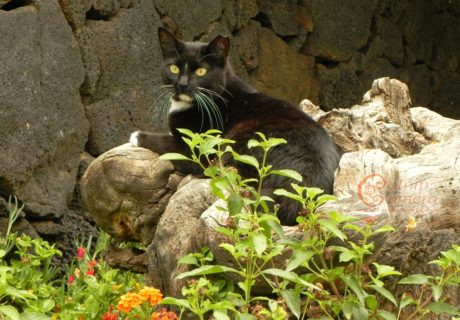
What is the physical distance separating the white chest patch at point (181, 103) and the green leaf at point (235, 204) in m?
1.81

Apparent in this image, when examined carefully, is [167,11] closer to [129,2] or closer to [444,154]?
[129,2]

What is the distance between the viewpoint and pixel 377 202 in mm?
3246

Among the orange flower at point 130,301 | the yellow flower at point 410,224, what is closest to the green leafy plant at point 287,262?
the orange flower at point 130,301

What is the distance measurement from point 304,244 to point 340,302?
236mm

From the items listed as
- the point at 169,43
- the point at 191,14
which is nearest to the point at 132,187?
the point at 169,43

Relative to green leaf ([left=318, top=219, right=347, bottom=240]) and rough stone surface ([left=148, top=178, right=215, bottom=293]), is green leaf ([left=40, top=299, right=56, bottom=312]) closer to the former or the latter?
rough stone surface ([left=148, top=178, right=215, bottom=293])

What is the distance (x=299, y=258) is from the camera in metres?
2.74

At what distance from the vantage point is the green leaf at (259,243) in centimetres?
259

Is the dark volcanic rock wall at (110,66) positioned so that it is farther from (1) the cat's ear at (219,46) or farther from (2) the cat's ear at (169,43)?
(1) the cat's ear at (219,46)

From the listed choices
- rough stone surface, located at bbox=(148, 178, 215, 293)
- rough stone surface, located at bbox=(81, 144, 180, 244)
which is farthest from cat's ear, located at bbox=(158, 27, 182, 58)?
rough stone surface, located at bbox=(148, 178, 215, 293)

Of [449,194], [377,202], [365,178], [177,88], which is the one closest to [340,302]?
[377,202]

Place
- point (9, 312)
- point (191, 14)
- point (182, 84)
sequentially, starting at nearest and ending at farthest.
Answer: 1. point (9, 312)
2. point (182, 84)
3. point (191, 14)

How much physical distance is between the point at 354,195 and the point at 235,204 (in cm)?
71

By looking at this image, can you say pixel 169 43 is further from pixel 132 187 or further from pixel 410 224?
pixel 410 224
